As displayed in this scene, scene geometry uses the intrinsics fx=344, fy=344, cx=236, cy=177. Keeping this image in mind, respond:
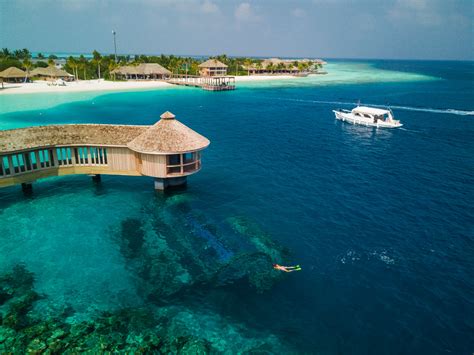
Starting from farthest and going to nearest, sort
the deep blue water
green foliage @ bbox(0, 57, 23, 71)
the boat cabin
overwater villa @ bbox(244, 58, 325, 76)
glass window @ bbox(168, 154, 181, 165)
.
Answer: overwater villa @ bbox(244, 58, 325, 76) → green foliage @ bbox(0, 57, 23, 71) → the boat cabin → glass window @ bbox(168, 154, 181, 165) → the deep blue water

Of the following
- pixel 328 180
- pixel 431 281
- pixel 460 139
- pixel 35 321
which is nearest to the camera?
pixel 35 321

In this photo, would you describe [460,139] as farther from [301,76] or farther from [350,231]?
[301,76]

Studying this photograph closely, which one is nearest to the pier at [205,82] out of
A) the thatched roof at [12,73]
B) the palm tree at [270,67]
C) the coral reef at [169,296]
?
the thatched roof at [12,73]

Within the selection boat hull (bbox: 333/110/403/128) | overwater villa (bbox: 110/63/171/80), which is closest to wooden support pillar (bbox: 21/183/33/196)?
boat hull (bbox: 333/110/403/128)

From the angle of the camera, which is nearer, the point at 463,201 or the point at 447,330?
the point at 447,330

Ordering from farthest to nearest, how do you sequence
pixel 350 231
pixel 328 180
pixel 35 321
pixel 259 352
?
pixel 328 180 < pixel 350 231 < pixel 35 321 < pixel 259 352

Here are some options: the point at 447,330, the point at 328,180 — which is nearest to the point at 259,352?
the point at 447,330

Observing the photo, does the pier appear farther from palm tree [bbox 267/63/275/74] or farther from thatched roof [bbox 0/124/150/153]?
thatched roof [bbox 0/124/150/153]

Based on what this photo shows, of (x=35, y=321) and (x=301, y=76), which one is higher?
(x=301, y=76)
